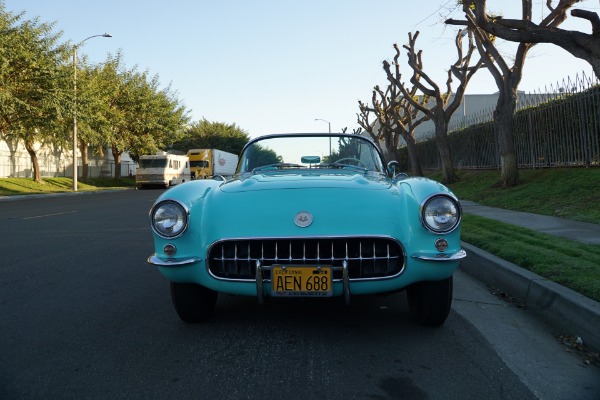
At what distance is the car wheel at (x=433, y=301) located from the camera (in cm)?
347

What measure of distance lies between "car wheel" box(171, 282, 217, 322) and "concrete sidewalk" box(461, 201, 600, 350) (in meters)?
2.51

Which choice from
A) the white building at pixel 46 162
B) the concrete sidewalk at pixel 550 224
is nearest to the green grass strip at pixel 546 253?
the concrete sidewalk at pixel 550 224

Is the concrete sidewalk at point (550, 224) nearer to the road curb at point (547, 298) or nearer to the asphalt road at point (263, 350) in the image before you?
the road curb at point (547, 298)

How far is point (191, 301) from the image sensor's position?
360cm

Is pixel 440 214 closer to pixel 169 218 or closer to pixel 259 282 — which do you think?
pixel 259 282

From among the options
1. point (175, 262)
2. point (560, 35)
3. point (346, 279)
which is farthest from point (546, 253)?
point (560, 35)

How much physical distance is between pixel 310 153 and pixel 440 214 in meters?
2.18

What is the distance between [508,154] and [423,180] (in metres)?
11.5

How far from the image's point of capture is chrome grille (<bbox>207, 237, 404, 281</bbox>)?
3207 mm

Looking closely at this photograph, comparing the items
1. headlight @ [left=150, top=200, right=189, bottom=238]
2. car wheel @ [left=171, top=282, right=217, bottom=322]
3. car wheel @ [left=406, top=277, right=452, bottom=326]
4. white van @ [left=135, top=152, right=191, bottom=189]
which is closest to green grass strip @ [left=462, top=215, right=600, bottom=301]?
car wheel @ [left=406, top=277, right=452, bottom=326]

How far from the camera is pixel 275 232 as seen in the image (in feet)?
10.5

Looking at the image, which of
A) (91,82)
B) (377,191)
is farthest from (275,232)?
(91,82)

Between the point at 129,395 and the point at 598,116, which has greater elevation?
the point at 598,116

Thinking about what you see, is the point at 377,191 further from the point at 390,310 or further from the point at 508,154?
the point at 508,154
